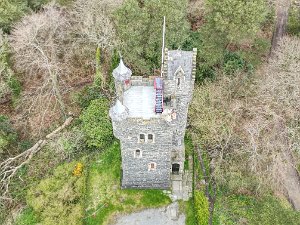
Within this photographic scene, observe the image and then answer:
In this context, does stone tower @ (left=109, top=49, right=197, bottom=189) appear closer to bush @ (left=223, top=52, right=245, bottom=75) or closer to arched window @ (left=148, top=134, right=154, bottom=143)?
arched window @ (left=148, top=134, right=154, bottom=143)

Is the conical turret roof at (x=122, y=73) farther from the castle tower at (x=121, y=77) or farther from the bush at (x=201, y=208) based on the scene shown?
the bush at (x=201, y=208)

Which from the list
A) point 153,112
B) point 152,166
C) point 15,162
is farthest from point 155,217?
point 15,162

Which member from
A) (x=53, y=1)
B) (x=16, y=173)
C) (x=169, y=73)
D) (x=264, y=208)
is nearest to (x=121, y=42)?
(x=53, y=1)

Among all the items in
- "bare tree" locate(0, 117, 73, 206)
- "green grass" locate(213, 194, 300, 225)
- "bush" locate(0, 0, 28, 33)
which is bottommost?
"green grass" locate(213, 194, 300, 225)

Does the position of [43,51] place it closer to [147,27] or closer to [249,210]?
[147,27]

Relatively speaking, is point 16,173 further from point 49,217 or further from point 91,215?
point 91,215

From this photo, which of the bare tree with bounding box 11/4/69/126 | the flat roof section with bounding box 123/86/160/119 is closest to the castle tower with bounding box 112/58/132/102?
the flat roof section with bounding box 123/86/160/119
